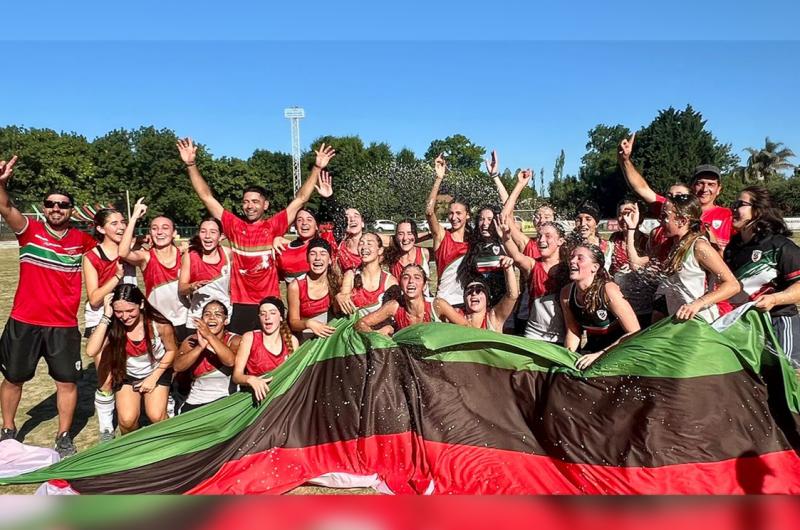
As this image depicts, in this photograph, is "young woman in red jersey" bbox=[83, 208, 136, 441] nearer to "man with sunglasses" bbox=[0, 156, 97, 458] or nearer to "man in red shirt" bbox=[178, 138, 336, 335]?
"man with sunglasses" bbox=[0, 156, 97, 458]

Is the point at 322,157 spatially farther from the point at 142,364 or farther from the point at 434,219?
the point at 142,364

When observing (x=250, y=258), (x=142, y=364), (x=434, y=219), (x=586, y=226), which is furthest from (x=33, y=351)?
(x=586, y=226)

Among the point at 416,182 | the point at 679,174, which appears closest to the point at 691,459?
the point at 416,182

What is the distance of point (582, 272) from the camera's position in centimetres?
438

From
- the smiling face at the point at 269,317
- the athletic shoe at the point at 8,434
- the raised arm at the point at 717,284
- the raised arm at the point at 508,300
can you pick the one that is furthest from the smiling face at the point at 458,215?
the athletic shoe at the point at 8,434

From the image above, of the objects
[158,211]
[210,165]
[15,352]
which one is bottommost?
[15,352]

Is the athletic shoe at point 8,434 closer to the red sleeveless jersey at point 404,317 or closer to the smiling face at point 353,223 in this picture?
the red sleeveless jersey at point 404,317

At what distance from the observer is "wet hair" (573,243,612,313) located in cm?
435

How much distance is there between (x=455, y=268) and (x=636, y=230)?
1.97 metres

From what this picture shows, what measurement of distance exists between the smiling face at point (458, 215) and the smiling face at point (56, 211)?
146 inches

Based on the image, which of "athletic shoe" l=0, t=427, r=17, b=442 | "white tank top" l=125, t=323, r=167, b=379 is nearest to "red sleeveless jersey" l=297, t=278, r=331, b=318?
"white tank top" l=125, t=323, r=167, b=379

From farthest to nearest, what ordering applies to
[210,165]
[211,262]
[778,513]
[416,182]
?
[210,165] < [416,182] < [211,262] < [778,513]

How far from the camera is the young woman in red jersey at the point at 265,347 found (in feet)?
15.9

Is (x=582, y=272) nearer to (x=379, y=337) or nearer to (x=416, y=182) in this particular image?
(x=379, y=337)
